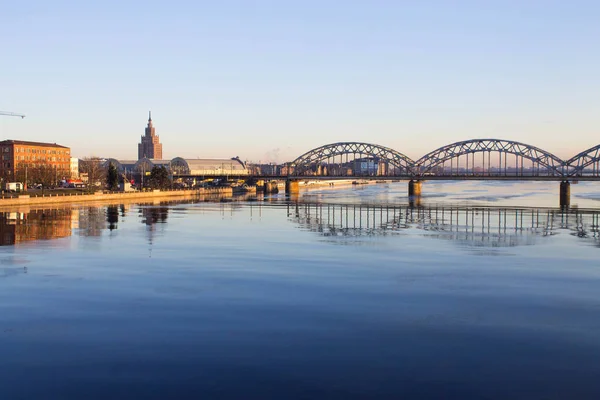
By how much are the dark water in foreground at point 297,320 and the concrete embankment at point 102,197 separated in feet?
161

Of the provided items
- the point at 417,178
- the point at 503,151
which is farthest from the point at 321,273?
the point at 503,151

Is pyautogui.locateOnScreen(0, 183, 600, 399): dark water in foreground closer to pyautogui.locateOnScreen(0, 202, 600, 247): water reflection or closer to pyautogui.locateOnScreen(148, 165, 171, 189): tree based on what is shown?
pyautogui.locateOnScreen(0, 202, 600, 247): water reflection

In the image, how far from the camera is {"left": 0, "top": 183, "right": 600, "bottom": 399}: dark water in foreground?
677 inches

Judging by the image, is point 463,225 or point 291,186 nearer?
point 463,225

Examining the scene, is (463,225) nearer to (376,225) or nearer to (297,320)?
(376,225)

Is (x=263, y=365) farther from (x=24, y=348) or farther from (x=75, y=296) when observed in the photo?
(x=75, y=296)

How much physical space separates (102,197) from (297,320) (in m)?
96.0

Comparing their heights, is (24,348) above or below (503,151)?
below

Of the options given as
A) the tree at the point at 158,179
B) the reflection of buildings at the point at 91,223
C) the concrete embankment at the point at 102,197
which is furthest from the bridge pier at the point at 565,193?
the tree at the point at 158,179

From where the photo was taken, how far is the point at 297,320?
76.9 feet

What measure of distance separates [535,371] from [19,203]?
284ft

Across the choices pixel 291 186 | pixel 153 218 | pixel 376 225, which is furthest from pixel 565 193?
pixel 153 218

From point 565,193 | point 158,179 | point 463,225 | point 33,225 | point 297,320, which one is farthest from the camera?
point 158,179

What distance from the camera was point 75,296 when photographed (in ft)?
90.3
